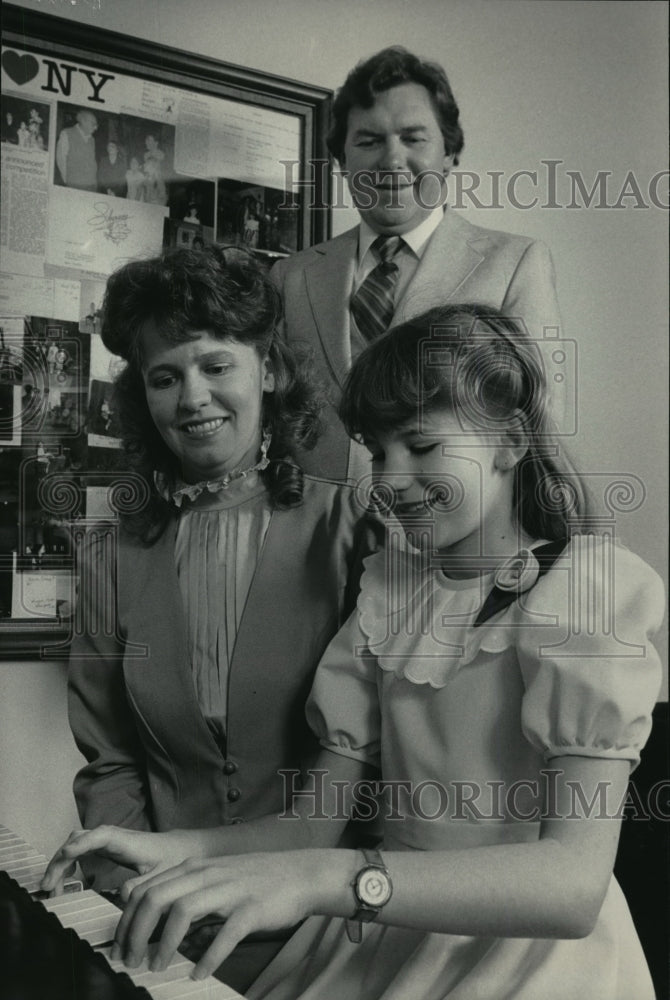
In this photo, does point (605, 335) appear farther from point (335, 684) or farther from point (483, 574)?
point (335, 684)

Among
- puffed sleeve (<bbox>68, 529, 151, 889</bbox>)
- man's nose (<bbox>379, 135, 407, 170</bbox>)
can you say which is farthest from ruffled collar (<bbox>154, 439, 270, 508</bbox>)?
man's nose (<bbox>379, 135, 407, 170</bbox>)

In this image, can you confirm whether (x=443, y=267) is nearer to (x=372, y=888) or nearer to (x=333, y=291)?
(x=333, y=291)

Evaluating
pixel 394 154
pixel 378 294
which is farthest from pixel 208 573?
pixel 394 154

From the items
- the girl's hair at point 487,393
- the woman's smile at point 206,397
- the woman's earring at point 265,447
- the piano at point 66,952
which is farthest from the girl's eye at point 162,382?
the piano at point 66,952

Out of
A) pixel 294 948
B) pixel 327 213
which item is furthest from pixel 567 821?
pixel 327 213

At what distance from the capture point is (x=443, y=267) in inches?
37.3

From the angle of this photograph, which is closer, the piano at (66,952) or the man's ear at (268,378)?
the piano at (66,952)

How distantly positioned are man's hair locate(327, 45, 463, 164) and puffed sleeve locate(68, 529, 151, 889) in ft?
1.87

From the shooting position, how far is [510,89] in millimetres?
983

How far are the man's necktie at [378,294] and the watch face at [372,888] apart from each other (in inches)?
20.6

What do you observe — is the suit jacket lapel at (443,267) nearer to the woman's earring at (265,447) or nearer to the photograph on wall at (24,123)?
the woman's earring at (265,447)

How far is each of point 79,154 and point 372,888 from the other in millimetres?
848
